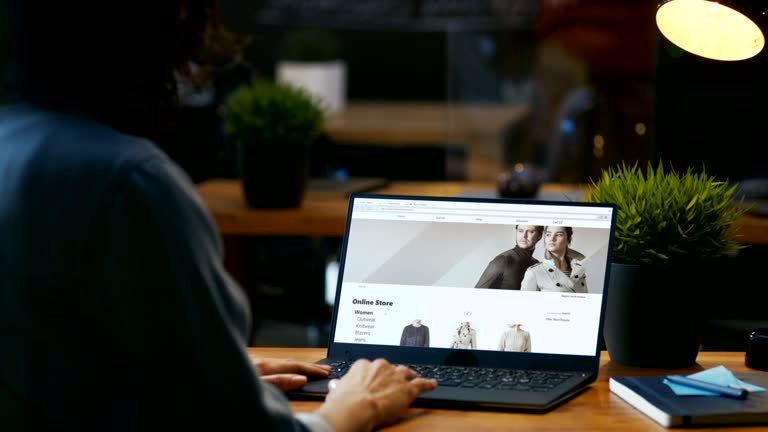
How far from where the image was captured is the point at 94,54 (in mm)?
943

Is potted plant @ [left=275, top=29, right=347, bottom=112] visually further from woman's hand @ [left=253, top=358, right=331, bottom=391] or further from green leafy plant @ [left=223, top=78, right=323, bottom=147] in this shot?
woman's hand @ [left=253, top=358, right=331, bottom=391]

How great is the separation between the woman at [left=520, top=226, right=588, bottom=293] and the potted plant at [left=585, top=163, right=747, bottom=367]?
2.2 inches

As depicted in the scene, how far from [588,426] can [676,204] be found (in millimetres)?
383

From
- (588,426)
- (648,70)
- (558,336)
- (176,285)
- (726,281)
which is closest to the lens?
(176,285)

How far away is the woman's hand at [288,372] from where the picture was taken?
53.2 inches

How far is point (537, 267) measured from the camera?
1.47m

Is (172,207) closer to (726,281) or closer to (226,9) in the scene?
(726,281)

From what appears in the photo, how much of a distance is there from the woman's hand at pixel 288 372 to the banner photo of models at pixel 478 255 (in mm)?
165

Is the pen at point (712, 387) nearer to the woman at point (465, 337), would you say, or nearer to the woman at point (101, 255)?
the woman at point (465, 337)

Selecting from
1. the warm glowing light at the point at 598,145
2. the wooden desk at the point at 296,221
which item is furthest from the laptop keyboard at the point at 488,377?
the warm glowing light at the point at 598,145

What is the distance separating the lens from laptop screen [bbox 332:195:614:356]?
1.44 meters

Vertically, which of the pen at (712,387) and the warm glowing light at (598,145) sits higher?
the pen at (712,387)

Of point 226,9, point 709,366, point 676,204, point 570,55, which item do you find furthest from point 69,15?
point 226,9

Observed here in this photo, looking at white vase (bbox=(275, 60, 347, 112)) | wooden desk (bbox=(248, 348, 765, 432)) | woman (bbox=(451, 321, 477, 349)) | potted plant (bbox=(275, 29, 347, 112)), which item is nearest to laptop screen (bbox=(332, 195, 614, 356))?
woman (bbox=(451, 321, 477, 349))
